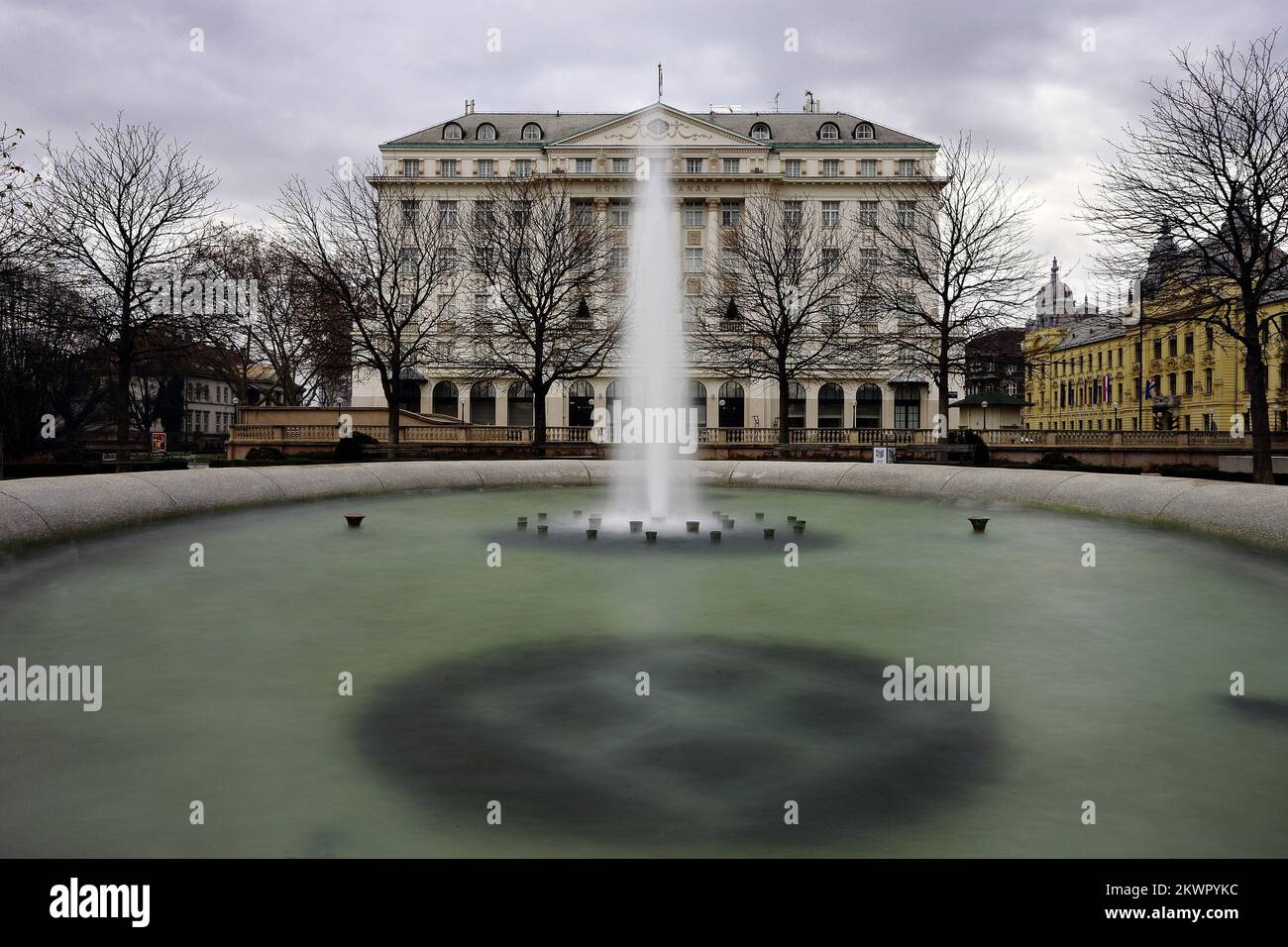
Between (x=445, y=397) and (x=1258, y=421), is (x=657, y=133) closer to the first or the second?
(x=445, y=397)

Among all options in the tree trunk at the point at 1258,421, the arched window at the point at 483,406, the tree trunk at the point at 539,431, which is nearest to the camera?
the tree trunk at the point at 1258,421

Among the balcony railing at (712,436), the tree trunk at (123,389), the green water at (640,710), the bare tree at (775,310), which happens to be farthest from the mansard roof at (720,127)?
the green water at (640,710)

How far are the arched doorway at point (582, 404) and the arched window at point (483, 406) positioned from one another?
6.29 metres


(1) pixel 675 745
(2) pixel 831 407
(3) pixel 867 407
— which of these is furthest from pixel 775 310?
(1) pixel 675 745

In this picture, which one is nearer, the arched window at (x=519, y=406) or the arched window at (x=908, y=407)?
the arched window at (x=908, y=407)

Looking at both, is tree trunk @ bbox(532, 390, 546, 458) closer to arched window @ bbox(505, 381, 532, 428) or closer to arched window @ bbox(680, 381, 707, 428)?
arched window @ bbox(505, 381, 532, 428)

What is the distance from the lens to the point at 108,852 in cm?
413

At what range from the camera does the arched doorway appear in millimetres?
66562

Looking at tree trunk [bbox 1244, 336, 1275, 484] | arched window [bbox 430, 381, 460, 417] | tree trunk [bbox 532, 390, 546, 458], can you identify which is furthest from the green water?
arched window [bbox 430, 381, 460, 417]

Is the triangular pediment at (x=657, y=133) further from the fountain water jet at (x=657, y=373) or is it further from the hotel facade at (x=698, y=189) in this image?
the fountain water jet at (x=657, y=373)

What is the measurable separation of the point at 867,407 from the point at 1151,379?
97.0ft

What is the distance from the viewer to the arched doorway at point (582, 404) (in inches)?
2621
